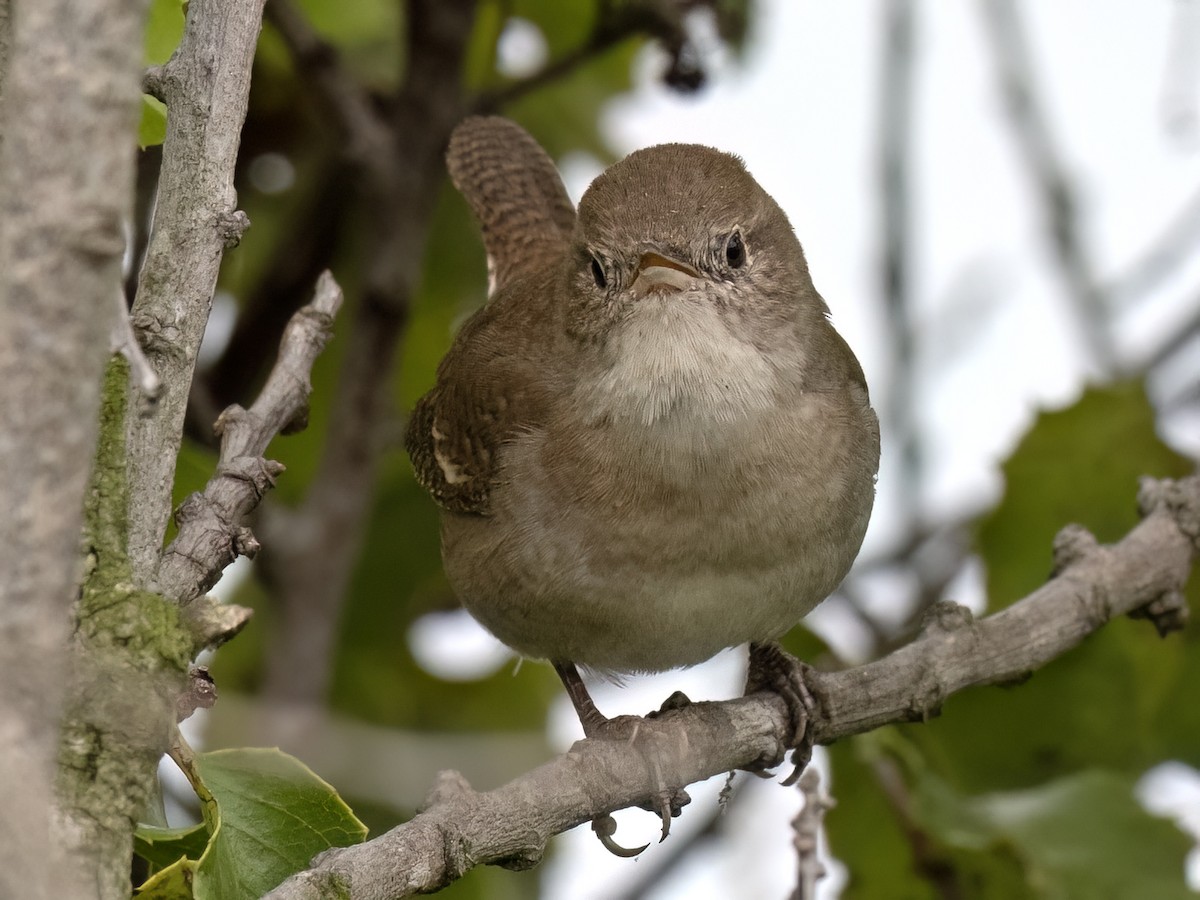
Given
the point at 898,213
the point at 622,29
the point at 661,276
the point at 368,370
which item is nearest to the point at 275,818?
the point at 661,276

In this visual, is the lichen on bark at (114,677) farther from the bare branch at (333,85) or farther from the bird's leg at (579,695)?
the bare branch at (333,85)

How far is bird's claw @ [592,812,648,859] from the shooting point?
9.11 feet

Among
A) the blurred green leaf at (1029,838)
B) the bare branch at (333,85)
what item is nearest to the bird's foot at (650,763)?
the blurred green leaf at (1029,838)

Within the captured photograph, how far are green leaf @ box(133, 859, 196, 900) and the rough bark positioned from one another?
60 cm

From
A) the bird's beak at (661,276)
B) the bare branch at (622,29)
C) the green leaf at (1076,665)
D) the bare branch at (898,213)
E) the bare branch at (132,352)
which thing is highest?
the bare branch at (622,29)

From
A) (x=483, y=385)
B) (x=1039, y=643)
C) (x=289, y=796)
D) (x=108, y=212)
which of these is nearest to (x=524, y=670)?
(x=483, y=385)

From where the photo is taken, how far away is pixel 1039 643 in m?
2.70

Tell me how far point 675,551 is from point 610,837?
1.78 ft

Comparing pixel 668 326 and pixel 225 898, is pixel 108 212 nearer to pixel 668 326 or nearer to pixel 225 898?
pixel 225 898

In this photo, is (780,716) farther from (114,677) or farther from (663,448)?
(114,677)

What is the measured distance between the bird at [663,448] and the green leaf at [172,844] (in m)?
1.15

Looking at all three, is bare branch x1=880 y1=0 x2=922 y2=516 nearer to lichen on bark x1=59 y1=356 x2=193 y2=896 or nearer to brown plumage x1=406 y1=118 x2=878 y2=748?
brown plumage x1=406 y1=118 x2=878 y2=748

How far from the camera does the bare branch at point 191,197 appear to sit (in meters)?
1.68

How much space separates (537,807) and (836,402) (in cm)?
122
